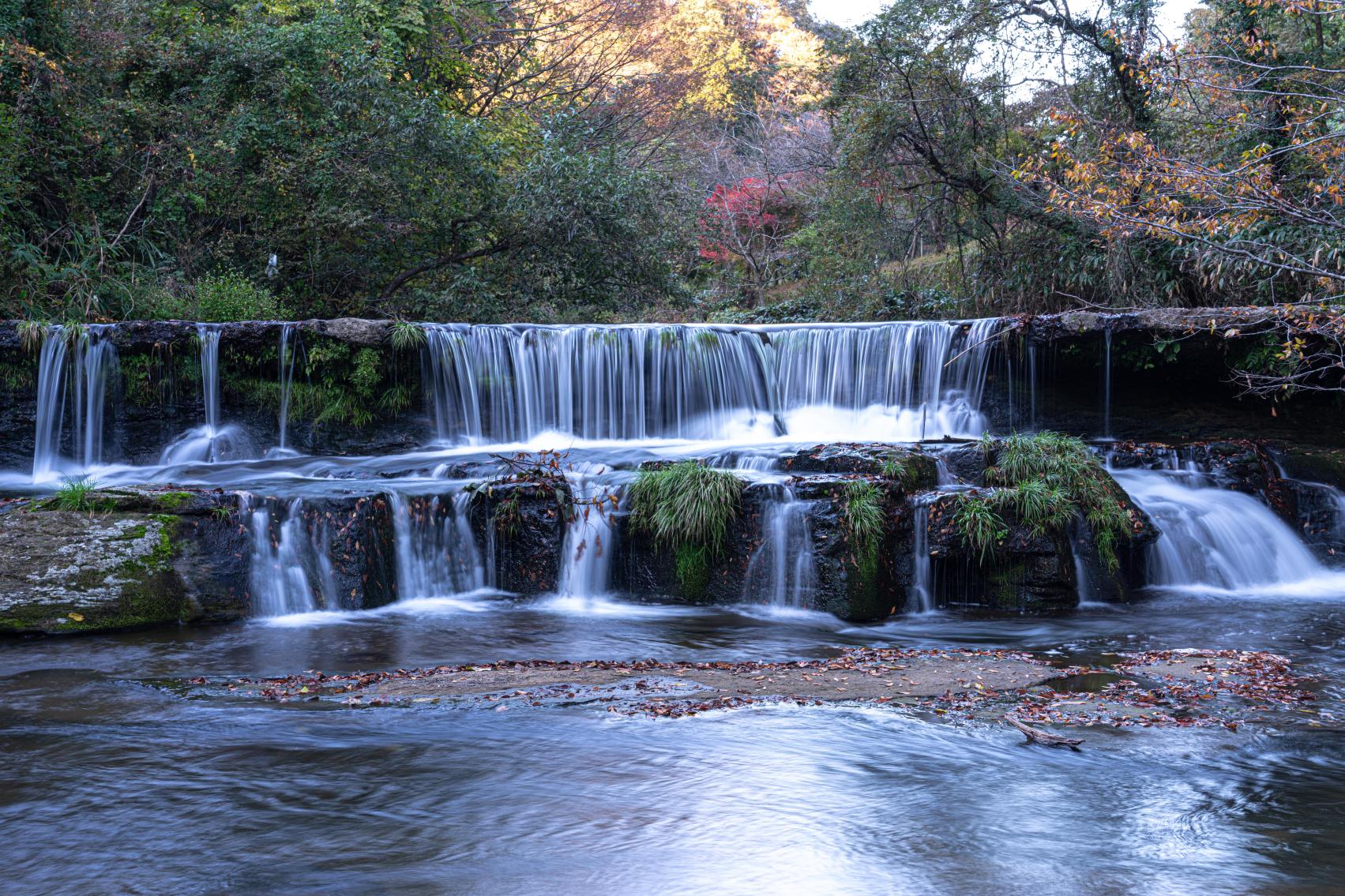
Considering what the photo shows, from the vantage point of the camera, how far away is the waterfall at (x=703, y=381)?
1370 cm

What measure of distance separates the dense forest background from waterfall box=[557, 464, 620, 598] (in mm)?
8201

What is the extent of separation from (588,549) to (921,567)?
2933mm

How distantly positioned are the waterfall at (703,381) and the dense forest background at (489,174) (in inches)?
117

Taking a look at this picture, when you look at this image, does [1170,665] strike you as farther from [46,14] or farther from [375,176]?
[46,14]

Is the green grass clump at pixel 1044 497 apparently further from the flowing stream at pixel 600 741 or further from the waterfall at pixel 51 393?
the waterfall at pixel 51 393

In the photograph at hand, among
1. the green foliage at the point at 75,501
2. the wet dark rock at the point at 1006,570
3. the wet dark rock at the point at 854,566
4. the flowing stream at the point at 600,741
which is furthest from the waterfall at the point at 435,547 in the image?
the wet dark rock at the point at 1006,570

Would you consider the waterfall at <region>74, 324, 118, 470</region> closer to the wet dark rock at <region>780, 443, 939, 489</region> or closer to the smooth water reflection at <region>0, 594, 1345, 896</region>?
the smooth water reflection at <region>0, 594, 1345, 896</region>

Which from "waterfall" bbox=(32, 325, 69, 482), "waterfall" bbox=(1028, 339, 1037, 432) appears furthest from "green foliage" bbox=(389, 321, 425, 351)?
"waterfall" bbox=(1028, 339, 1037, 432)

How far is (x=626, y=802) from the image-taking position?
168 inches

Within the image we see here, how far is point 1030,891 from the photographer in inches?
135

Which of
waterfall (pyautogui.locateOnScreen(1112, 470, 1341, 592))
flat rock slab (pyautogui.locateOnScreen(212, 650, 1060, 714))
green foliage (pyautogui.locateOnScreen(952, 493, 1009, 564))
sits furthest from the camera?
waterfall (pyautogui.locateOnScreen(1112, 470, 1341, 592))

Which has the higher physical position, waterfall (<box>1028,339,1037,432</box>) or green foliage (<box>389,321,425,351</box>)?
green foliage (<box>389,321,425,351</box>)

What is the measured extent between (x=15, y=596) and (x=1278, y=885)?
26.2 ft

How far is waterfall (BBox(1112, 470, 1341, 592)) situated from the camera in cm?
1002
